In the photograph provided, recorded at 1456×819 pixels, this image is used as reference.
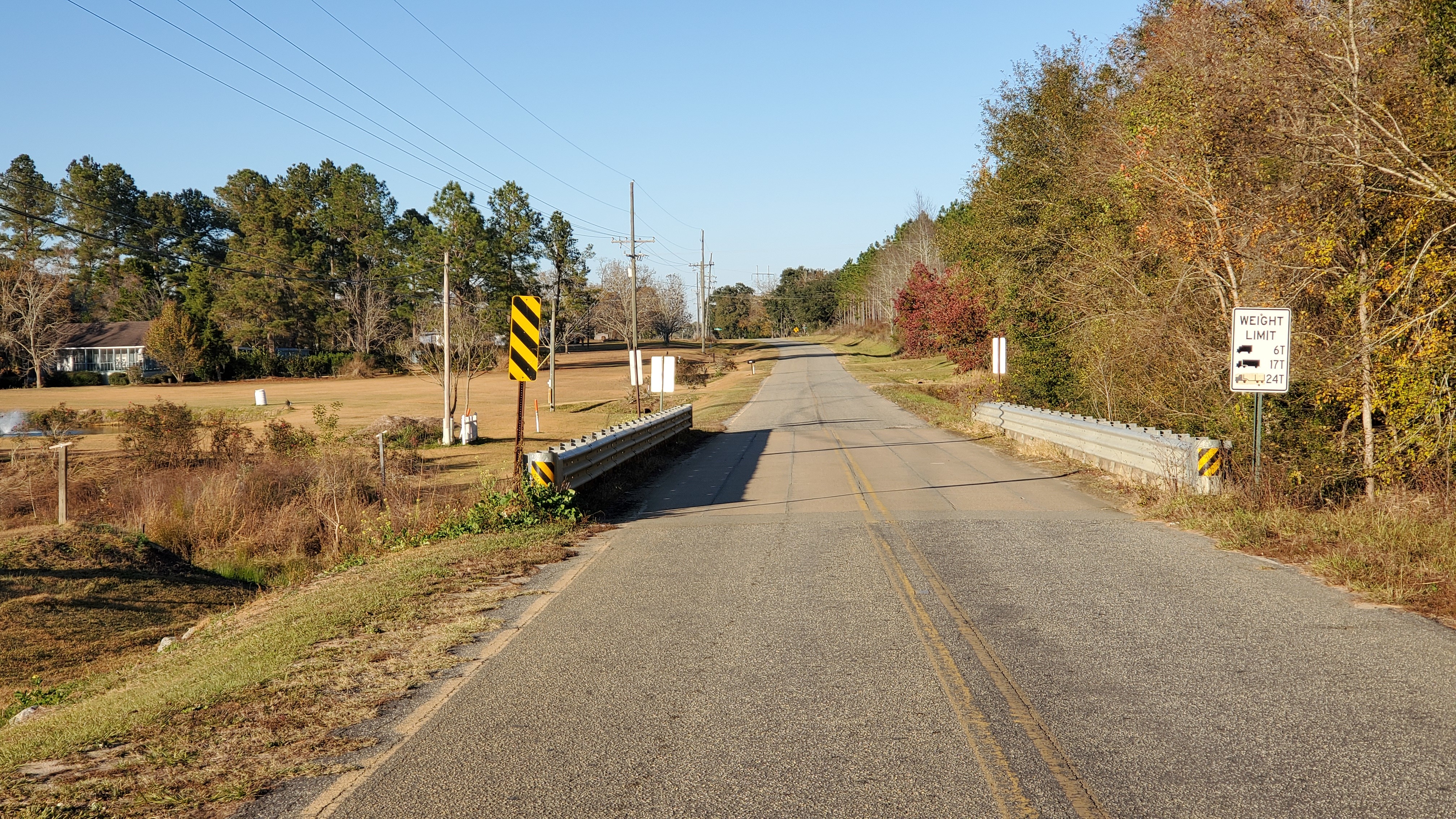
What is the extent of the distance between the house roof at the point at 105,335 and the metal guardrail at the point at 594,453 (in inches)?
2863

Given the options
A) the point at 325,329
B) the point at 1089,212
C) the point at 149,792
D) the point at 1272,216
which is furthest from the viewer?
the point at 325,329

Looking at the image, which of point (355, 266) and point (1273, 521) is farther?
point (355, 266)

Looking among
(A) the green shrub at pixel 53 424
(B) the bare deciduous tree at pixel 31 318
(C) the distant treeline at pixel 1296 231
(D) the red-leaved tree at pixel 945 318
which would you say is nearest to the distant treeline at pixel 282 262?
(B) the bare deciduous tree at pixel 31 318

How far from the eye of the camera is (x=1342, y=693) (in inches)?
232

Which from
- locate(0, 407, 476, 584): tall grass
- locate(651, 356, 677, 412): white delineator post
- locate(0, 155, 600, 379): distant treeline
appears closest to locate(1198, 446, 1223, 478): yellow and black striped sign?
locate(0, 407, 476, 584): tall grass

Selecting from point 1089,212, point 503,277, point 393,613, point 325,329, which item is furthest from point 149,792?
point 325,329

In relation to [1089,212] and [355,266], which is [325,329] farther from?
[1089,212]

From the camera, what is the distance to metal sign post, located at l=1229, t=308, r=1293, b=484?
12.4 meters

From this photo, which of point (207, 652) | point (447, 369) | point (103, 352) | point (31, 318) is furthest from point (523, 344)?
point (103, 352)

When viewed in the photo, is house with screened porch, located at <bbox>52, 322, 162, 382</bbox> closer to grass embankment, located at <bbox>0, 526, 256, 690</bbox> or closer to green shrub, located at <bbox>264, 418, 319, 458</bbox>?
green shrub, located at <bbox>264, 418, 319, 458</bbox>

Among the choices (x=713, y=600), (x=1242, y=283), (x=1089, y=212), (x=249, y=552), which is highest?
(x=1089, y=212)

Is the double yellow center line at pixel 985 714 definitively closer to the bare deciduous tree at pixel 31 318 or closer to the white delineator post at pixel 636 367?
the white delineator post at pixel 636 367

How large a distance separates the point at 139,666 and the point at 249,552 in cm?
817

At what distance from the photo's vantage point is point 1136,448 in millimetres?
15805
